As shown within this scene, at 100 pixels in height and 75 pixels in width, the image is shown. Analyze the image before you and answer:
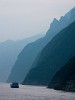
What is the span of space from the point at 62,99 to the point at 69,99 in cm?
272

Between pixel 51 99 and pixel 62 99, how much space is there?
13.5 ft

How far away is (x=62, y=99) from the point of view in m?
141

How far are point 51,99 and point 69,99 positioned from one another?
683cm

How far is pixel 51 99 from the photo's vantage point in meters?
143

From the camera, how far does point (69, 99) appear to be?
458 ft
